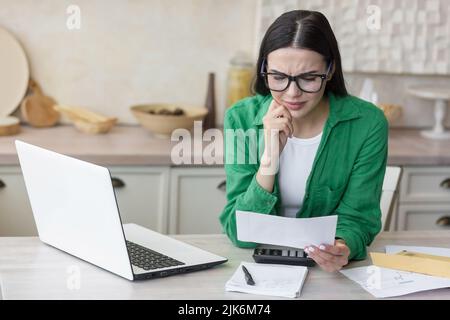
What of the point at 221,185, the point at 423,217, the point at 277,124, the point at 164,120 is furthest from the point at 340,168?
the point at 423,217

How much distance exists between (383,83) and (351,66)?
20cm

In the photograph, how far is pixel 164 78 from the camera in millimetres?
3545

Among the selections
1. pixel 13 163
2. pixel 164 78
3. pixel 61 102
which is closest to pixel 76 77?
pixel 61 102

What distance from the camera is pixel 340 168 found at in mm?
2156

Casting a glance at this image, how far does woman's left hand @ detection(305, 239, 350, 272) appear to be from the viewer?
1848 millimetres

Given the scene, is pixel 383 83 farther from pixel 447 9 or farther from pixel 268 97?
pixel 268 97

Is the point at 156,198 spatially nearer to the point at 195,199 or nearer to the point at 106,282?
the point at 195,199

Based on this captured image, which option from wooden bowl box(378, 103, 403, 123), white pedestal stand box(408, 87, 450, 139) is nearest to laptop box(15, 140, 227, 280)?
wooden bowl box(378, 103, 403, 123)

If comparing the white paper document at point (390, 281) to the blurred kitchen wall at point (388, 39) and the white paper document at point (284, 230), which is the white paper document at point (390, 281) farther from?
the blurred kitchen wall at point (388, 39)

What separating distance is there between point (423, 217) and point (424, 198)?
90 millimetres

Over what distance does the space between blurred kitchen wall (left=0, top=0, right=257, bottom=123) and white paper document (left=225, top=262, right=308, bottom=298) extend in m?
1.76

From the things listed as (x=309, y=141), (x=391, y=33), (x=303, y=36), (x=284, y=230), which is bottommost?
(x=284, y=230)

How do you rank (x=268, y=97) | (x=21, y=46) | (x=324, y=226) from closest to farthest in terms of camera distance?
(x=324, y=226) → (x=268, y=97) → (x=21, y=46)

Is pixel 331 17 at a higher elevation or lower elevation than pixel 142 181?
higher
